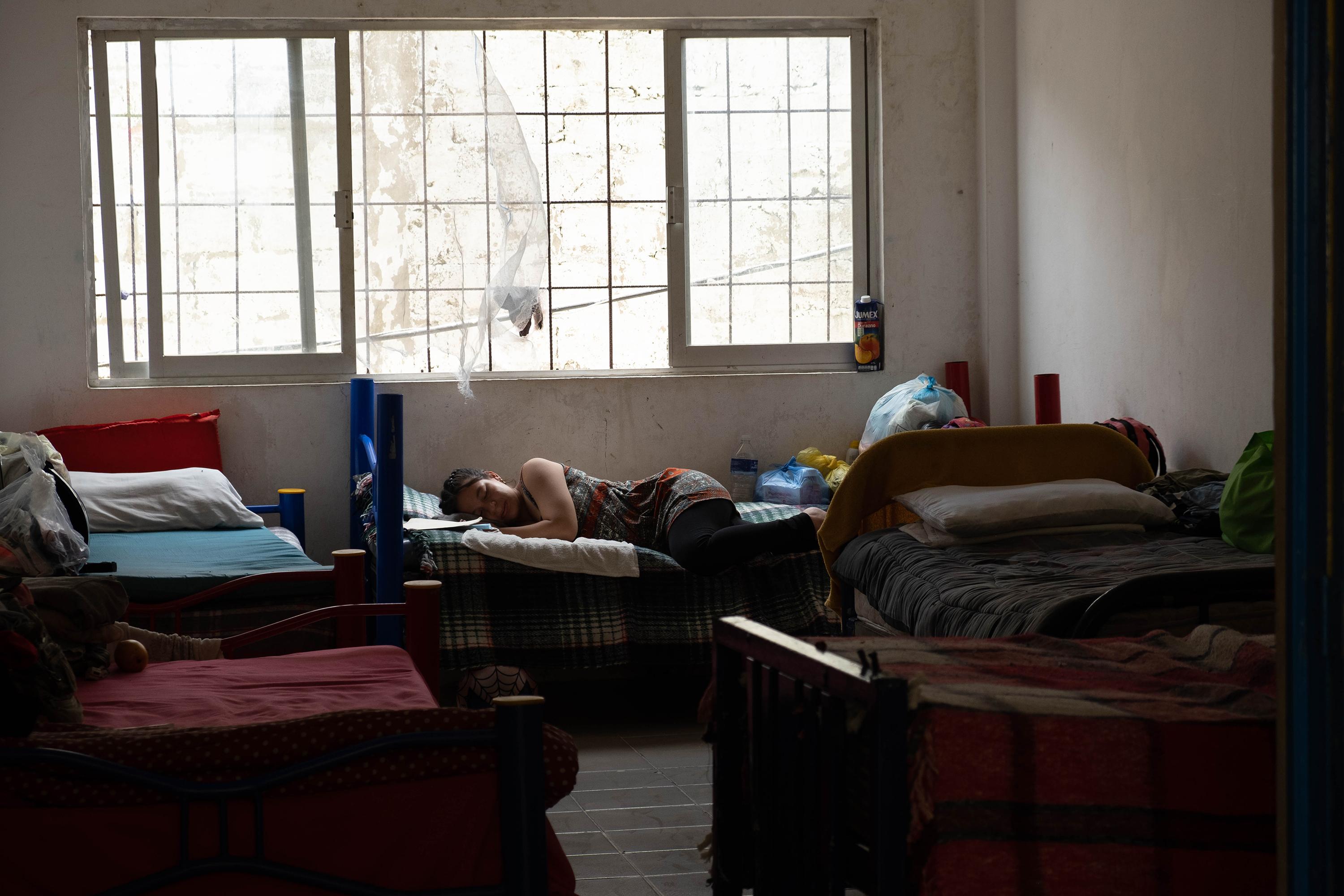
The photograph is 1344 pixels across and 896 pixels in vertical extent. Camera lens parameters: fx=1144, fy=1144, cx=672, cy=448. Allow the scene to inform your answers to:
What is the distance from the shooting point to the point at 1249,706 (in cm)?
122

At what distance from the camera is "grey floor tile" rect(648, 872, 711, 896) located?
85.7 inches

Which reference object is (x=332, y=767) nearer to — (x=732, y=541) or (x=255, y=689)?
(x=255, y=689)

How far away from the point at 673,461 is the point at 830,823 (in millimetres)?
3423

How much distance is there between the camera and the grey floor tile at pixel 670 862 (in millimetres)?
2279

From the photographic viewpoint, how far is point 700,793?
278 cm

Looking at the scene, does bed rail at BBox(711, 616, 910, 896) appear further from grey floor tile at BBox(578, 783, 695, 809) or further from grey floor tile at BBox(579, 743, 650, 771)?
grey floor tile at BBox(579, 743, 650, 771)

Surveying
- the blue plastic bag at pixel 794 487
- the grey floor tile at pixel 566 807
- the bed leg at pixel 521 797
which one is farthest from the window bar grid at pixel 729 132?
the bed leg at pixel 521 797

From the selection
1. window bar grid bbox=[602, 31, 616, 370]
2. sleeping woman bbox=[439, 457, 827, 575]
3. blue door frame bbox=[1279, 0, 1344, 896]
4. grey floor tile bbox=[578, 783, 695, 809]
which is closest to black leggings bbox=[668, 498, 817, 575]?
sleeping woman bbox=[439, 457, 827, 575]

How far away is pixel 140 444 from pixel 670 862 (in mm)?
2870

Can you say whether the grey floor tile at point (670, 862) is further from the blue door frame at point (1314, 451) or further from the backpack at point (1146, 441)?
the backpack at point (1146, 441)

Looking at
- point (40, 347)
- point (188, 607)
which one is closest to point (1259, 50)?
point (188, 607)

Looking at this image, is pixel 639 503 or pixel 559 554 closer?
pixel 559 554

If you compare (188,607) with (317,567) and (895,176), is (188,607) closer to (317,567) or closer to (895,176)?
(317,567)

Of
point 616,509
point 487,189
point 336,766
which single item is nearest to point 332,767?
point 336,766
